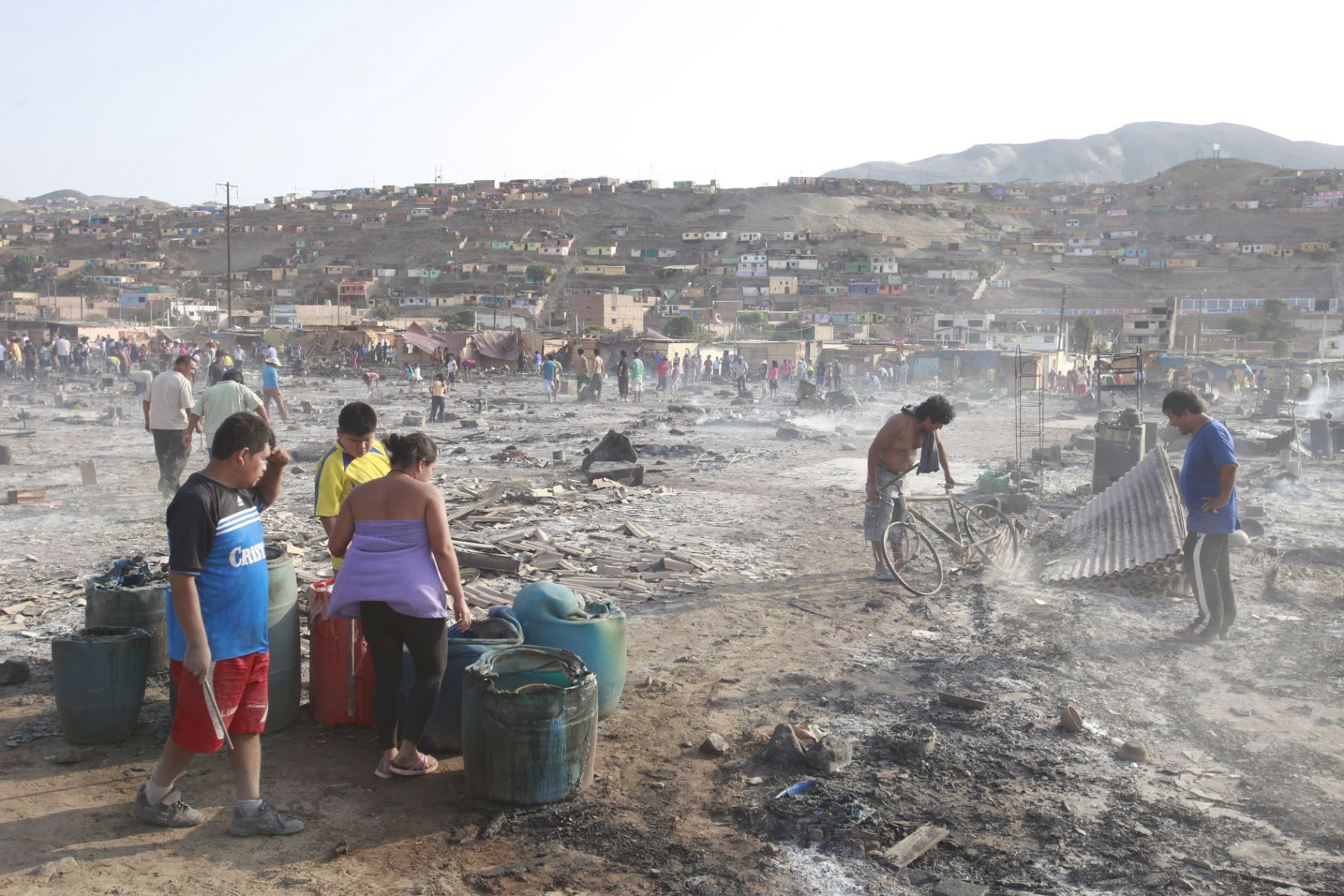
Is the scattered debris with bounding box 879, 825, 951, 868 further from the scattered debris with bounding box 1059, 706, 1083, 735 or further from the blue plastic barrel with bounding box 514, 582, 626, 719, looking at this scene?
the blue plastic barrel with bounding box 514, 582, 626, 719

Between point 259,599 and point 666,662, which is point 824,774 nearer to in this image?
point 666,662

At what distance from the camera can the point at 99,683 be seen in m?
4.13

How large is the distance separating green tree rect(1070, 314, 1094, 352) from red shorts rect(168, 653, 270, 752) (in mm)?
59387

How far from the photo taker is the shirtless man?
23.5 ft

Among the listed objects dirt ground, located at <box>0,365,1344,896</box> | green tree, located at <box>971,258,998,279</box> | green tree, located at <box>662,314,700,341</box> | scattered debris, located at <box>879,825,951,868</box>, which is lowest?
dirt ground, located at <box>0,365,1344,896</box>

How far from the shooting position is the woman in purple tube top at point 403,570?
3.72 meters

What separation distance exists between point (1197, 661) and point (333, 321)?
66.3 metres

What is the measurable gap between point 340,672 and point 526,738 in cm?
124

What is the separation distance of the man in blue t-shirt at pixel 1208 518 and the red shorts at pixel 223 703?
514cm

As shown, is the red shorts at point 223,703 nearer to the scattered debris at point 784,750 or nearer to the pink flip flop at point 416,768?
the pink flip flop at point 416,768

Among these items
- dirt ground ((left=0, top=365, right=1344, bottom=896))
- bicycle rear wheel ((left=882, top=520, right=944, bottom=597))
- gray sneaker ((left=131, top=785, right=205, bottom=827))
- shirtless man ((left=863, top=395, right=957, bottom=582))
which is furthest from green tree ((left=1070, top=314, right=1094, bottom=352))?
gray sneaker ((left=131, top=785, right=205, bottom=827))

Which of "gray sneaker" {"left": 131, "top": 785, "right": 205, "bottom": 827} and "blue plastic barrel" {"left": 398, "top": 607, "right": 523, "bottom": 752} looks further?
"blue plastic barrel" {"left": 398, "top": 607, "right": 523, "bottom": 752}

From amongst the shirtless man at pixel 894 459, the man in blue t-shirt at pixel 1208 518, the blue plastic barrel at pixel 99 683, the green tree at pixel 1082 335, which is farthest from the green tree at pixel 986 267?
the blue plastic barrel at pixel 99 683

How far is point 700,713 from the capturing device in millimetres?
4824
